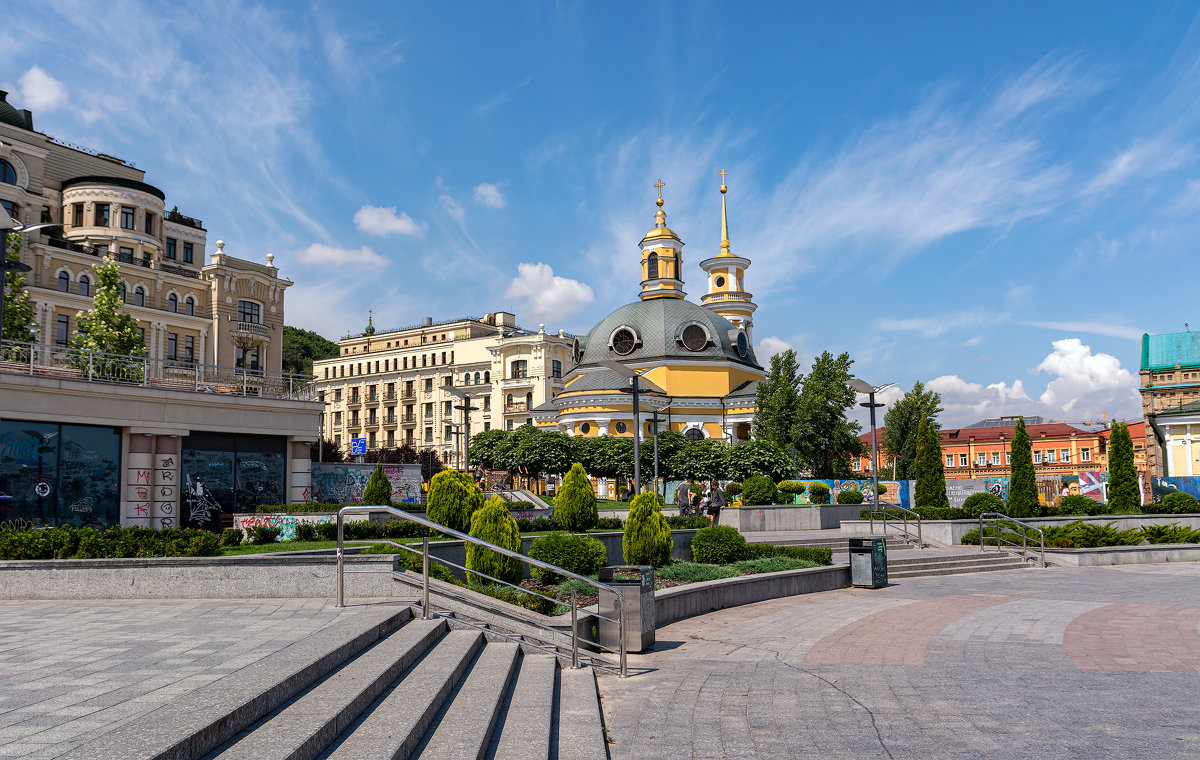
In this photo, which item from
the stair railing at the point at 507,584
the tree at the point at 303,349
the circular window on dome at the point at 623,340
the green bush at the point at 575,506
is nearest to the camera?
the stair railing at the point at 507,584

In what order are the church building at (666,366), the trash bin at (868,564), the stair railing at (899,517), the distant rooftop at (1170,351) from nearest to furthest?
1. the trash bin at (868,564)
2. the stair railing at (899,517)
3. the church building at (666,366)
4. the distant rooftop at (1170,351)

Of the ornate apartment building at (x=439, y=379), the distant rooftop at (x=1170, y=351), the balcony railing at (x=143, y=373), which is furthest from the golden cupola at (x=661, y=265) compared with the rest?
the balcony railing at (x=143, y=373)

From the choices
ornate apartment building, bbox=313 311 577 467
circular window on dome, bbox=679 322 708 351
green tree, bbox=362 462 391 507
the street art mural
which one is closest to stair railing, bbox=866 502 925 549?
green tree, bbox=362 462 391 507

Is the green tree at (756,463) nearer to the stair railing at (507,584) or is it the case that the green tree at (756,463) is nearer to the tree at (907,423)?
the tree at (907,423)

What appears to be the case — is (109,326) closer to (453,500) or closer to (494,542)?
(453,500)

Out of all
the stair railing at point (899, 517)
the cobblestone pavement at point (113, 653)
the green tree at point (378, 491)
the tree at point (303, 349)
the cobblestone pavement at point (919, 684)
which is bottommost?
the cobblestone pavement at point (919, 684)

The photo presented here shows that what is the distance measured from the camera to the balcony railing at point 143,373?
2048cm

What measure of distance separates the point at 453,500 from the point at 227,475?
12040 millimetres

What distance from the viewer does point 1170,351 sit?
74188 mm

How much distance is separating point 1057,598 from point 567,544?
9.22 meters

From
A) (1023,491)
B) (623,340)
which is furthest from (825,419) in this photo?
(1023,491)

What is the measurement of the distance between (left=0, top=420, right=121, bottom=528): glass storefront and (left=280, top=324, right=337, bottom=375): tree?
7539cm

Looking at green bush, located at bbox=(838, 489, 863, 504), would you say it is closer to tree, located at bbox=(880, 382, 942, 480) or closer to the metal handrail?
the metal handrail

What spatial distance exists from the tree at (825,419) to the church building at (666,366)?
956 cm
